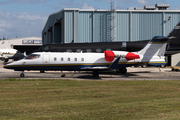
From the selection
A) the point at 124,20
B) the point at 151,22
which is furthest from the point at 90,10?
the point at 151,22

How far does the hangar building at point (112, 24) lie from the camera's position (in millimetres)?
47562

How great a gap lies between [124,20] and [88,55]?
86.7ft

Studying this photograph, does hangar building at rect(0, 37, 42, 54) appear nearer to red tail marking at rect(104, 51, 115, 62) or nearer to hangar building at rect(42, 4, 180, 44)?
hangar building at rect(42, 4, 180, 44)

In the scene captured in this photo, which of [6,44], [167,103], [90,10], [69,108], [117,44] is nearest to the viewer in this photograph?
[69,108]

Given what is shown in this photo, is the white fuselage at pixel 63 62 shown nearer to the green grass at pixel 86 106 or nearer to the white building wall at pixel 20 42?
the green grass at pixel 86 106

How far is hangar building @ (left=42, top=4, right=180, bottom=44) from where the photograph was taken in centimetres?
4756

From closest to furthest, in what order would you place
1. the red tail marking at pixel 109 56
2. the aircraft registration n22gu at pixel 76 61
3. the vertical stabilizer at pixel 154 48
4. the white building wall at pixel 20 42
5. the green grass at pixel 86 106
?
the green grass at pixel 86 106 < the aircraft registration n22gu at pixel 76 61 < the red tail marking at pixel 109 56 < the vertical stabilizer at pixel 154 48 < the white building wall at pixel 20 42

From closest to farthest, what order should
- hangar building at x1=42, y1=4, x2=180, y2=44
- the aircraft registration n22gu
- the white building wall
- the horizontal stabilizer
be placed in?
the horizontal stabilizer
the aircraft registration n22gu
hangar building at x1=42, y1=4, x2=180, y2=44
the white building wall

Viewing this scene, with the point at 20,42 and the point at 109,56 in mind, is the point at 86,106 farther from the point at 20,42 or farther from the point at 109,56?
the point at 20,42

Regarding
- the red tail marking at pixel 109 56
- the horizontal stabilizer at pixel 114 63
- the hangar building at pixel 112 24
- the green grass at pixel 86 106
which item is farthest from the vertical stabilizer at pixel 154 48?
the hangar building at pixel 112 24

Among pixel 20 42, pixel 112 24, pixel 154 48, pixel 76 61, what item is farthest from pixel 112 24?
pixel 20 42

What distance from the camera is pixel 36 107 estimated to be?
388 inches

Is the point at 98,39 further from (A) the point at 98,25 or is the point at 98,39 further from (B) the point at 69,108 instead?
(B) the point at 69,108

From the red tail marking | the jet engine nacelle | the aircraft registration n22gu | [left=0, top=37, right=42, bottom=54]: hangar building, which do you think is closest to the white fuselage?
the aircraft registration n22gu
